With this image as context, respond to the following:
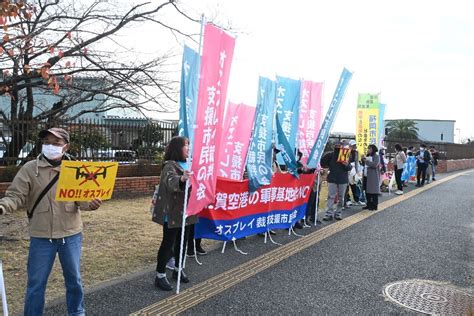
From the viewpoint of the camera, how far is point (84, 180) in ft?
11.0

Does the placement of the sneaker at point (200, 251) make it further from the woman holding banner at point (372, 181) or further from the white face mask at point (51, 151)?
the woman holding banner at point (372, 181)

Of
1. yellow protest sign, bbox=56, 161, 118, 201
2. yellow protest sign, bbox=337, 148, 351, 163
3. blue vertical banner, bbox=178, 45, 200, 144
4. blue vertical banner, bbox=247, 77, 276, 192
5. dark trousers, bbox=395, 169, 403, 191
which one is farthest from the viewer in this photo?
dark trousers, bbox=395, 169, 403, 191

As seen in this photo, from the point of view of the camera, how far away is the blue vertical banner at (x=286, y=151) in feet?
25.3

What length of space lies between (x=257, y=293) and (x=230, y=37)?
3181 mm

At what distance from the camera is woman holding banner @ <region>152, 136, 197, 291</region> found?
4.72 metres

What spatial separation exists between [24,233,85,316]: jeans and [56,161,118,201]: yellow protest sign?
0.42 meters

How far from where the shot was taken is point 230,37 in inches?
208

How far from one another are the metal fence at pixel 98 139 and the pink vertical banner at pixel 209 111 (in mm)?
7363

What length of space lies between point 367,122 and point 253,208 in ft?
24.9

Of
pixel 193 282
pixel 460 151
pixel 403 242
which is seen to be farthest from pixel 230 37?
pixel 460 151

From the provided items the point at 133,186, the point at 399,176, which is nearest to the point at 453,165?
the point at 399,176

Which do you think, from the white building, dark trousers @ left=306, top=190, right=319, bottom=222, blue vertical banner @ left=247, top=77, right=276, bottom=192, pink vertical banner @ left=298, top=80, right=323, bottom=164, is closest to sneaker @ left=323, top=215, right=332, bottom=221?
dark trousers @ left=306, top=190, right=319, bottom=222

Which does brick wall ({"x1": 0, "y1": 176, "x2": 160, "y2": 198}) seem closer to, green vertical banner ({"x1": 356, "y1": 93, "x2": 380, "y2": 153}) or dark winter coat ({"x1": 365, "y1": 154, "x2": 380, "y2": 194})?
dark winter coat ({"x1": 365, "y1": 154, "x2": 380, "y2": 194})

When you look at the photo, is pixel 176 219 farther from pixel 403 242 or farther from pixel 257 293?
pixel 403 242
